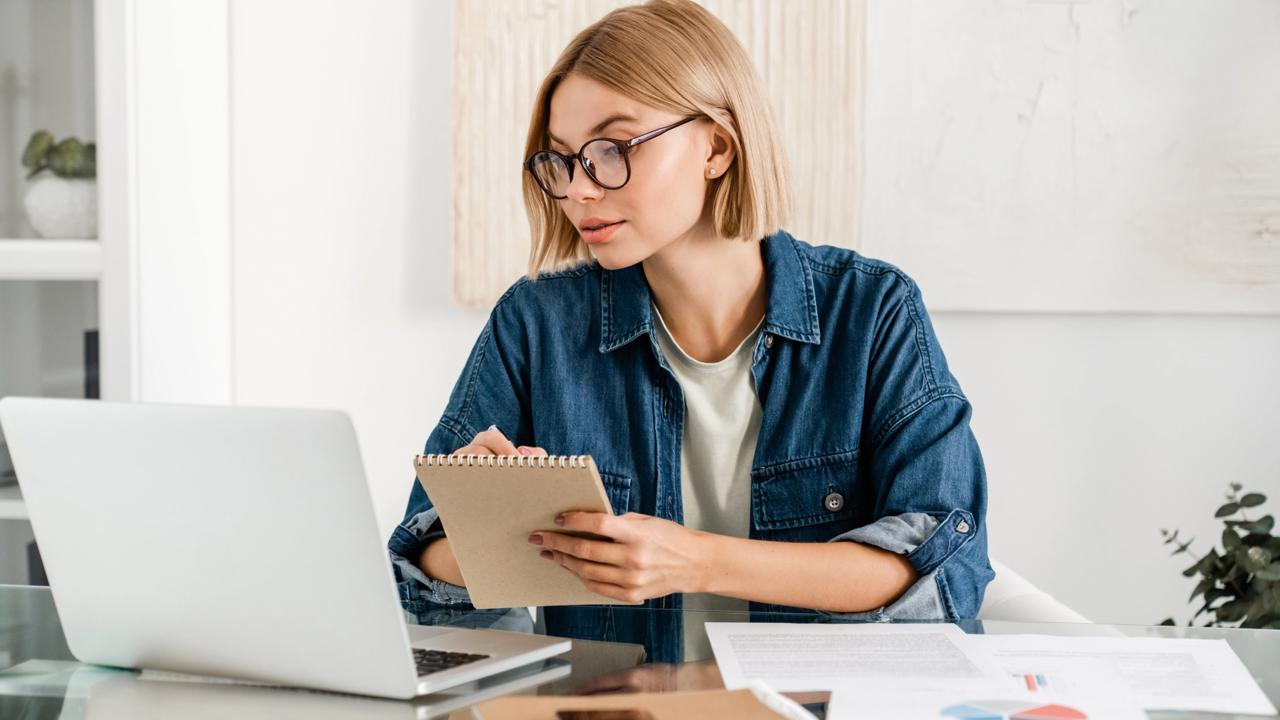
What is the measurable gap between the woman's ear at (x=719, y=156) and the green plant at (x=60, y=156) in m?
1.40

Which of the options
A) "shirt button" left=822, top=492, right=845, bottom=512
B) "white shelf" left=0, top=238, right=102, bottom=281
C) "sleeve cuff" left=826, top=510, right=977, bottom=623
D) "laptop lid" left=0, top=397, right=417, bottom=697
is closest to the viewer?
"laptop lid" left=0, top=397, right=417, bottom=697

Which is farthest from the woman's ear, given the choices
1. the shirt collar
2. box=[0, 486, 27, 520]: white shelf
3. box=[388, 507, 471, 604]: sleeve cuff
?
box=[0, 486, 27, 520]: white shelf

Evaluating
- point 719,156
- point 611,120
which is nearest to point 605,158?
point 611,120

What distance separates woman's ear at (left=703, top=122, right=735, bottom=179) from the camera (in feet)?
4.49

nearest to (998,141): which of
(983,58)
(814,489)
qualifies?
(983,58)

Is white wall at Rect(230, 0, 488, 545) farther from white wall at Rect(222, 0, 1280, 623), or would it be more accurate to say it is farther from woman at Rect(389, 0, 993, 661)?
woman at Rect(389, 0, 993, 661)

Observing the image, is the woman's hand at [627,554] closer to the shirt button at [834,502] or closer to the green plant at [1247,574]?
the shirt button at [834,502]

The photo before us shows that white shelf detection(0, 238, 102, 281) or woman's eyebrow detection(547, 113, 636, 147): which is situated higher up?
woman's eyebrow detection(547, 113, 636, 147)

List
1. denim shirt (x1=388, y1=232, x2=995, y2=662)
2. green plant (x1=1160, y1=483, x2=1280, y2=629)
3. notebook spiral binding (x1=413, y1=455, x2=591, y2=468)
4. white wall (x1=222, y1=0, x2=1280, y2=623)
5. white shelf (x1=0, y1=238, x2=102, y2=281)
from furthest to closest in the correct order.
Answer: white wall (x1=222, y1=0, x2=1280, y2=623) < white shelf (x1=0, y1=238, x2=102, y2=281) < green plant (x1=1160, y1=483, x2=1280, y2=629) < denim shirt (x1=388, y1=232, x2=995, y2=662) < notebook spiral binding (x1=413, y1=455, x2=591, y2=468)

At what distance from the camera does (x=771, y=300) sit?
1398mm

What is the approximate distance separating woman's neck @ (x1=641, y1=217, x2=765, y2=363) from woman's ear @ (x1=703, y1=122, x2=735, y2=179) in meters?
0.09

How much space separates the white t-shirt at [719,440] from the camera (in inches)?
55.3

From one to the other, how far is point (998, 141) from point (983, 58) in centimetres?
17

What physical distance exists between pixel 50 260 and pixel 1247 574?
7.44ft
